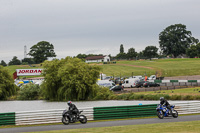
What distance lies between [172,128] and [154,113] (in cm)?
613

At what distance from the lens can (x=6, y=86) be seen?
5816cm

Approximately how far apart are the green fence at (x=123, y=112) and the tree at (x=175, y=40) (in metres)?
143

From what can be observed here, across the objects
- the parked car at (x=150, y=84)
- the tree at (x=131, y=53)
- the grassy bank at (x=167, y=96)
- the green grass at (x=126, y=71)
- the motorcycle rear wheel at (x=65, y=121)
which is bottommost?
the motorcycle rear wheel at (x=65, y=121)

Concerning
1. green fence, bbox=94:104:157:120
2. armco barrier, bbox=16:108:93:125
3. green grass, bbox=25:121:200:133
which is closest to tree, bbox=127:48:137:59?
green fence, bbox=94:104:157:120

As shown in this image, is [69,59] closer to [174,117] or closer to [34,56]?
[174,117]

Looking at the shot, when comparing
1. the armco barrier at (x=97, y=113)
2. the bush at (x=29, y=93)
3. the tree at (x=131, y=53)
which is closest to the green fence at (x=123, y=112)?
the armco barrier at (x=97, y=113)

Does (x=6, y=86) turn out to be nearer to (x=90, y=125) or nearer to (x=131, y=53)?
(x=90, y=125)

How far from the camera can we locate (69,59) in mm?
54906

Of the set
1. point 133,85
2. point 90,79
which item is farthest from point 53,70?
point 133,85

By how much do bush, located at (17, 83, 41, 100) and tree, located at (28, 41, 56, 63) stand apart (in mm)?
103163

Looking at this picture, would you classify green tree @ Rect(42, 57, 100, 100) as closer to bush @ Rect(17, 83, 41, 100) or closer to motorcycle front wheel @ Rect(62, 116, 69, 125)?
bush @ Rect(17, 83, 41, 100)

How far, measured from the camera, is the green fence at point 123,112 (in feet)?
73.9

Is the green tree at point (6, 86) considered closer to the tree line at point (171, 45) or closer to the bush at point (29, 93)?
the bush at point (29, 93)

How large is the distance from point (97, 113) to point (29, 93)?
3636 centimetres
